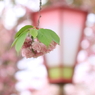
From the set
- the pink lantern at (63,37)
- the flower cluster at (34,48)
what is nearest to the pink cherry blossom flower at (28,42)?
the flower cluster at (34,48)

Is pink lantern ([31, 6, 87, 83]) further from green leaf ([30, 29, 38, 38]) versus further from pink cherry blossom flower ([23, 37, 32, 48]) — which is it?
green leaf ([30, 29, 38, 38])

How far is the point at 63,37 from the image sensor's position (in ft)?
6.17

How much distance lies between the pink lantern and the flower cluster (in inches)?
32.5

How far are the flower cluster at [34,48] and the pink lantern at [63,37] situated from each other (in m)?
0.83

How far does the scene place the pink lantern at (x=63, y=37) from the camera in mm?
1853

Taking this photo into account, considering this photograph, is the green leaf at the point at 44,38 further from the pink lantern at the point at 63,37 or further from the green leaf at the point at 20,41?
the pink lantern at the point at 63,37

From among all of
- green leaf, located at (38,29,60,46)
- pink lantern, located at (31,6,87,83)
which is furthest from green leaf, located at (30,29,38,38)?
pink lantern, located at (31,6,87,83)

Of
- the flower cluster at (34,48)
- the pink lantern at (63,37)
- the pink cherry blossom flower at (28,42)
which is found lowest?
the flower cluster at (34,48)

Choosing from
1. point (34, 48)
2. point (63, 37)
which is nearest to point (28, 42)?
point (34, 48)

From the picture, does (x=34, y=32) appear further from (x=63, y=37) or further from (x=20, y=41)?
(x=63, y=37)

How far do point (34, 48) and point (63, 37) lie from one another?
3.05 ft

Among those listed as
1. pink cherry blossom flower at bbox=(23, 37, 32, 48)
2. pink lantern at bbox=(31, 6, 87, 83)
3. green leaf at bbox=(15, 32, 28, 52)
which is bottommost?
green leaf at bbox=(15, 32, 28, 52)

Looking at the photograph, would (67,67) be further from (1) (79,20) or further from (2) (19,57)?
(2) (19,57)

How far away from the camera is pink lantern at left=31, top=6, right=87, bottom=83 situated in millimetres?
1853
